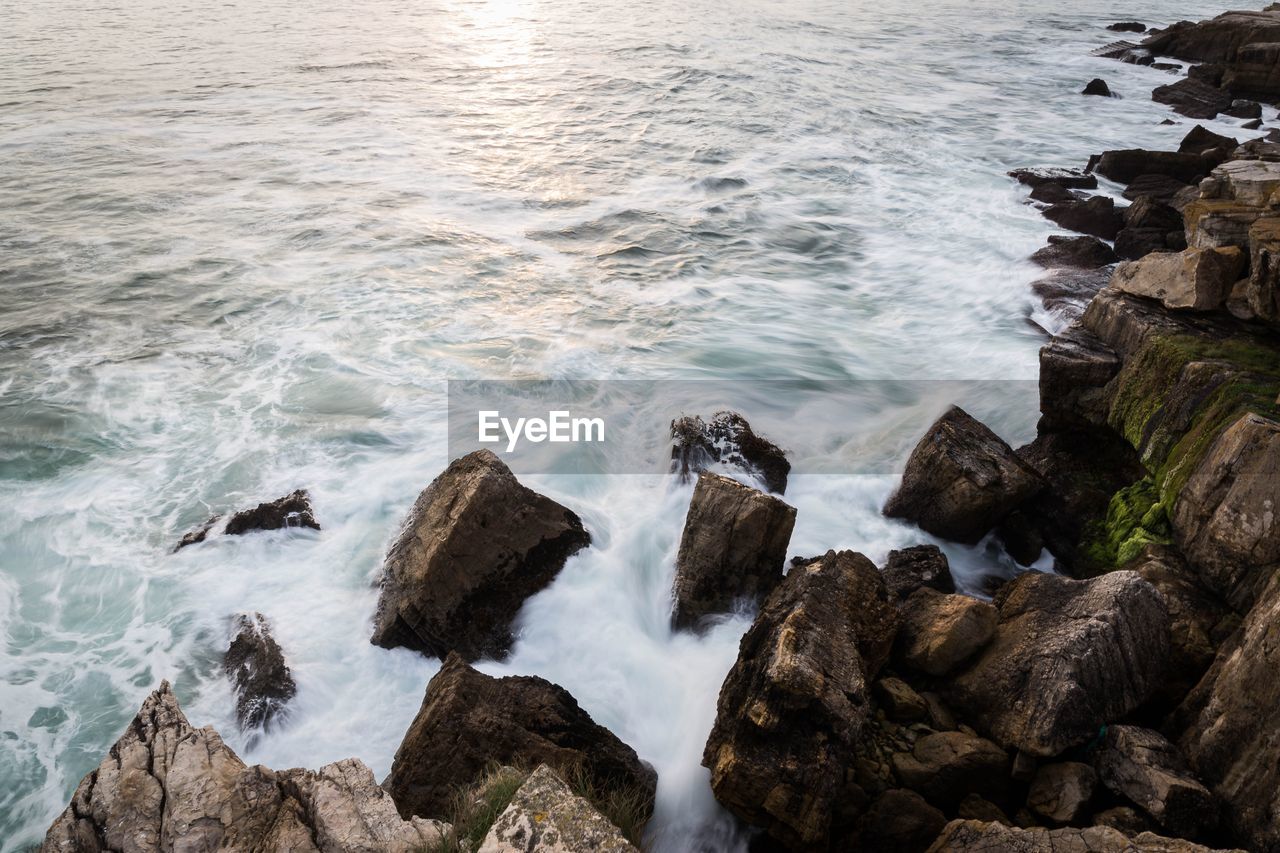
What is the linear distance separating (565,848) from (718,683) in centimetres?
308

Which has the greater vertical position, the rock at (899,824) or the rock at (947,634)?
the rock at (947,634)

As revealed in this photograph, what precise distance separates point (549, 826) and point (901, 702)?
2958 millimetres

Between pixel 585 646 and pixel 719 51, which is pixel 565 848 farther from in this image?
pixel 719 51

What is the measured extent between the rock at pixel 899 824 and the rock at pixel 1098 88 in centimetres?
2897

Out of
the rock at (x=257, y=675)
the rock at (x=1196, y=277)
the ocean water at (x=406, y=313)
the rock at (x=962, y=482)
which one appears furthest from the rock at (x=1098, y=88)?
the rock at (x=257, y=675)

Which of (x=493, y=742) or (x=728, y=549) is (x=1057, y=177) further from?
(x=493, y=742)

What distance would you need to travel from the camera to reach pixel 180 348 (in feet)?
41.0

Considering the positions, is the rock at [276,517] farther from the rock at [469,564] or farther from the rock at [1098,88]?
the rock at [1098,88]

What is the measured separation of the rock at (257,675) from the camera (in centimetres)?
682

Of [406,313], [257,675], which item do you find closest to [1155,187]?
[406,313]

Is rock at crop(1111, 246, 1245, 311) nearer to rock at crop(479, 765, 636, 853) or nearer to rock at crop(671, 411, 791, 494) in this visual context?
rock at crop(671, 411, 791, 494)

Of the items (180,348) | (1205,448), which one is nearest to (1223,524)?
(1205,448)

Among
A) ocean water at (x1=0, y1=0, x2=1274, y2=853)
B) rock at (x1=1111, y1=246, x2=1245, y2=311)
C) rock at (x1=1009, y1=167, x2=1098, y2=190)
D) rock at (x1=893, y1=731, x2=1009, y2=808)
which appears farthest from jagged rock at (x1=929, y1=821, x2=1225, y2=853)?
rock at (x1=1009, y1=167, x2=1098, y2=190)

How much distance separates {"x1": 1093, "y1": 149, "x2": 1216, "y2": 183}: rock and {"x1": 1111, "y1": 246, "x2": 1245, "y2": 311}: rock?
10.3 meters
